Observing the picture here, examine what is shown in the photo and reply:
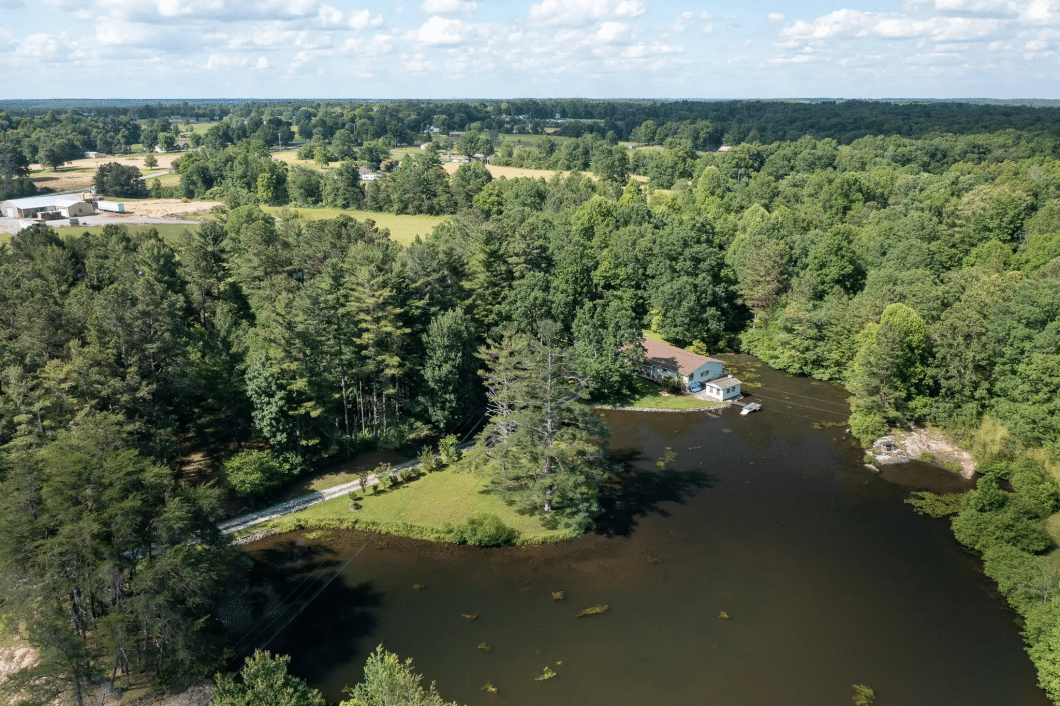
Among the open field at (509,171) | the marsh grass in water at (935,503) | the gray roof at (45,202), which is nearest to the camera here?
the marsh grass in water at (935,503)

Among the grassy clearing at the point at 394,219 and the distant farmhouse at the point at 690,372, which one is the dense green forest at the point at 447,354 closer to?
the distant farmhouse at the point at 690,372

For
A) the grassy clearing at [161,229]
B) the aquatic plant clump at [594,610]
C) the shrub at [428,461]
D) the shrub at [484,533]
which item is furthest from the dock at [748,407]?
the grassy clearing at [161,229]

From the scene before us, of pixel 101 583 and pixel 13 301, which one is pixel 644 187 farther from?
pixel 101 583

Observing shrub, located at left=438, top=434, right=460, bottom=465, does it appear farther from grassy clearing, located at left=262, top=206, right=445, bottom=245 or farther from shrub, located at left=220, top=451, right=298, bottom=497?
grassy clearing, located at left=262, top=206, right=445, bottom=245

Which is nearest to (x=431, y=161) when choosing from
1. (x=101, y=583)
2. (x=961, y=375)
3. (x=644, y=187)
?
(x=644, y=187)

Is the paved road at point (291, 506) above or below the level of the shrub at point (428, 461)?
below
